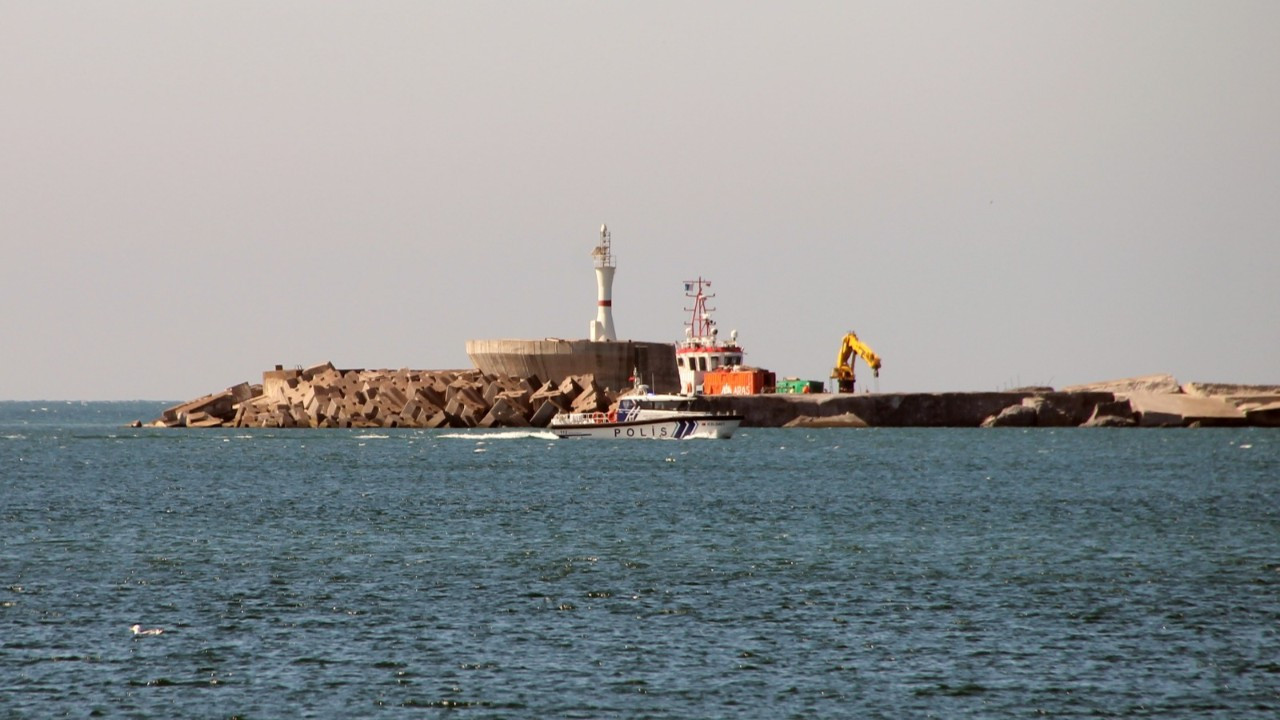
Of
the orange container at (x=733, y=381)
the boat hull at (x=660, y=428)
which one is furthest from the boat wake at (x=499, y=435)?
the orange container at (x=733, y=381)

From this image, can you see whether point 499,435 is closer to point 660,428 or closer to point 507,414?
point 507,414

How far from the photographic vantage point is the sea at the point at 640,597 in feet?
63.6

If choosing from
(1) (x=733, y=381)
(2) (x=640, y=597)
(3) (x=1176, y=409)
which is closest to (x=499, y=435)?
(1) (x=733, y=381)

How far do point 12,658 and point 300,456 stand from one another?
5410cm

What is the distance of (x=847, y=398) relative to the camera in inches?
3814

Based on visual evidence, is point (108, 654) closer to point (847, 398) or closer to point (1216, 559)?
point (1216, 559)

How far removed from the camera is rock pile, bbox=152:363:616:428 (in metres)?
99.1

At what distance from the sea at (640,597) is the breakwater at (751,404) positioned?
38.9 m

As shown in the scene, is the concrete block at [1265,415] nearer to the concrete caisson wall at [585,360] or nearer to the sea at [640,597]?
the concrete caisson wall at [585,360]

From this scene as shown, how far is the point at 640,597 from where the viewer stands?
89.3ft

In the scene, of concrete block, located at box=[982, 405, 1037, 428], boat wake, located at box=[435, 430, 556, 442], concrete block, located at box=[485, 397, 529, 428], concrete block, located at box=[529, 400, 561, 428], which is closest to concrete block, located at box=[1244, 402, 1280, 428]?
concrete block, located at box=[982, 405, 1037, 428]

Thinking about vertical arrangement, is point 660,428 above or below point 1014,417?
below

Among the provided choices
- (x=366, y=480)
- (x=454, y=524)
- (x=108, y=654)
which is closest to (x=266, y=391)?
(x=366, y=480)

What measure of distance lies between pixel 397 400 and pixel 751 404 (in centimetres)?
2522
